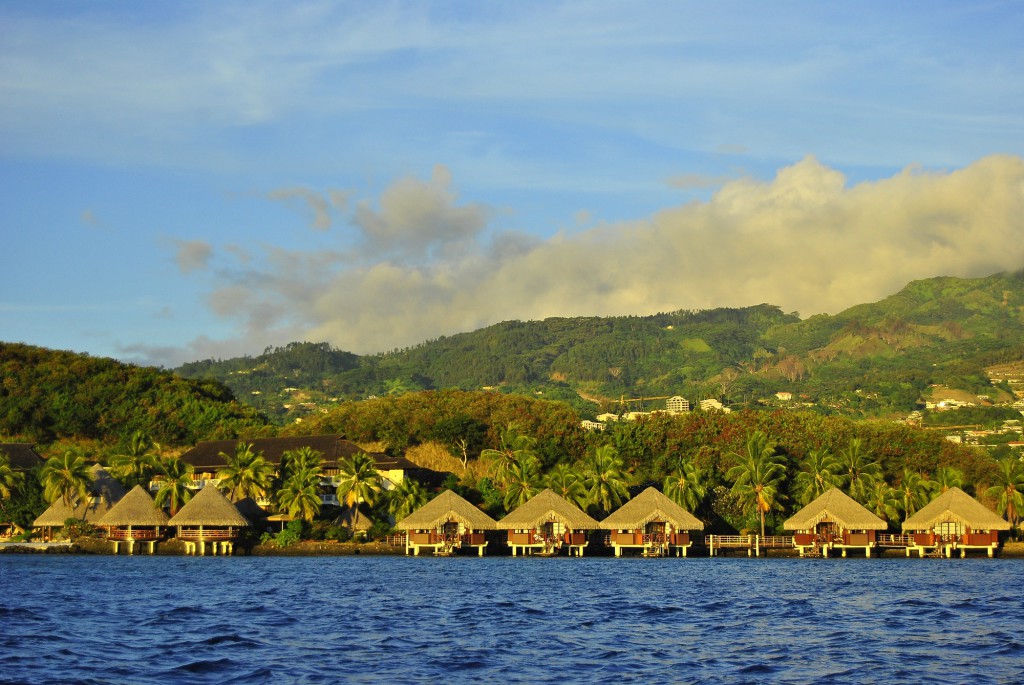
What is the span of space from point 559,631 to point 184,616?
34.6 feet

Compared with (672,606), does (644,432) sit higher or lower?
higher

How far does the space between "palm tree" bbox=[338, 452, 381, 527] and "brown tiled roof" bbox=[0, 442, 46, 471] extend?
968 inches

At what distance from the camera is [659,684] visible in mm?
23172

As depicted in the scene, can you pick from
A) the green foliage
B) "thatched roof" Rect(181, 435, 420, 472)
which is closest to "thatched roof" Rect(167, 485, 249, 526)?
the green foliage

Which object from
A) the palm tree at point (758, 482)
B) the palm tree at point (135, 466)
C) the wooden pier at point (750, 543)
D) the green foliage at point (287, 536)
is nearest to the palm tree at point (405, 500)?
the green foliage at point (287, 536)

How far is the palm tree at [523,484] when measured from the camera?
255 ft

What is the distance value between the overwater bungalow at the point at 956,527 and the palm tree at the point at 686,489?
511 inches

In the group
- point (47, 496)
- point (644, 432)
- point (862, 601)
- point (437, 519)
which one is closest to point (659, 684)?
point (862, 601)

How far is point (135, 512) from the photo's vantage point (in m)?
73.5

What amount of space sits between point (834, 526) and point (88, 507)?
4594cm

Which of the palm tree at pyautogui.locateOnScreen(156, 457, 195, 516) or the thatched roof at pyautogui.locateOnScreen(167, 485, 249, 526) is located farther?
the palm tree at pyautogui.locateOnScreen(156, 457, 195, 516)

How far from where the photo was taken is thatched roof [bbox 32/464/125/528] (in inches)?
2980

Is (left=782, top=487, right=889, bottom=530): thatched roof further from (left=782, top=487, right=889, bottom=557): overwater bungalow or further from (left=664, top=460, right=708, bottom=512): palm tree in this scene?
(left=664, top=460, right=708, bottom=512): palm tree

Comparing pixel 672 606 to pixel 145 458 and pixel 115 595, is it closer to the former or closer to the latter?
pixel 115 595
